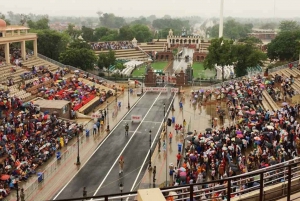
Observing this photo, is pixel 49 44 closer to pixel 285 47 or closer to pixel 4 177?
pixel 285 47

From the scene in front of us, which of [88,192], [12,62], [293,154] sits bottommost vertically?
[88,192]

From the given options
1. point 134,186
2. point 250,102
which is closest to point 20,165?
point 134,186

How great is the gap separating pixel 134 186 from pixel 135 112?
20.5 meters

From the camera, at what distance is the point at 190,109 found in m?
47.4

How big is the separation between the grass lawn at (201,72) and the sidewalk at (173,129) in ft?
54.8

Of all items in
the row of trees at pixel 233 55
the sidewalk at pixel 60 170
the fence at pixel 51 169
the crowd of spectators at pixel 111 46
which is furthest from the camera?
the crowd of spectators at pixel 111 46

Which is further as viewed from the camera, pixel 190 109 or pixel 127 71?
pixel 127 71

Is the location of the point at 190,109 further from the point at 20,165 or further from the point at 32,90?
the point at 20,165

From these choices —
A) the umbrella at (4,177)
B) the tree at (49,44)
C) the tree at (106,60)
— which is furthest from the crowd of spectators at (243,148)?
the tree at (49,44)

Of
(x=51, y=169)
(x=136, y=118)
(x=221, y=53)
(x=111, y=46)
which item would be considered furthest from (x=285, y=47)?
(x=51, y=169)

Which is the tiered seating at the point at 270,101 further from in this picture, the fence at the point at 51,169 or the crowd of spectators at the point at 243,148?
the fence at the point at 51,169

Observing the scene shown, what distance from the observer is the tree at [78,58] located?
213ft

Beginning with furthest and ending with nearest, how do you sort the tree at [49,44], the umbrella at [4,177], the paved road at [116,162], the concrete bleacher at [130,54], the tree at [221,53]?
the concrete bleacher at [130,54]
the tree at [49,44]
the tree at [221,53]
the paved road at [116,162]
the umbrella at [4,177]

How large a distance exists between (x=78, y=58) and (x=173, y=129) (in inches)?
1234
